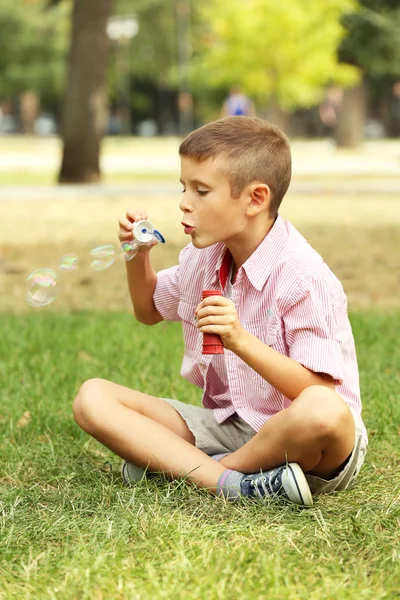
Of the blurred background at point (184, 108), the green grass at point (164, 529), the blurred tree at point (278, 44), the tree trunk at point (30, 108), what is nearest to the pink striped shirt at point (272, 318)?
the green grass at point (164, 529)

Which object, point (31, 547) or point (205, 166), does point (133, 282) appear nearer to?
point (205, 166)

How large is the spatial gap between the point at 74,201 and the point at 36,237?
3.57 metres

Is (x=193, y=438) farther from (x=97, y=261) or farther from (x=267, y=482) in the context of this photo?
(x=97, y=261)

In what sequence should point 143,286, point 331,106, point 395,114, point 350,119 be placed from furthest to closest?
point 395,114 < point 331,106 < point 350,119 < point 143,286

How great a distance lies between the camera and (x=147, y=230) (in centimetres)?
291

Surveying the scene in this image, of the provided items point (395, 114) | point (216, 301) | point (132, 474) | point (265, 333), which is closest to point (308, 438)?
point (265, 333)

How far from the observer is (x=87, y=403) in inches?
118

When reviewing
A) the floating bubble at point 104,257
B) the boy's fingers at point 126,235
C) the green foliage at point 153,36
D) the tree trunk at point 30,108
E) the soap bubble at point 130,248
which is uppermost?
the boy's fingers at point 126,235

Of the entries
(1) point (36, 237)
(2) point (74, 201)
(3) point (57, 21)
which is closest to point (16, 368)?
(1) point (36, 237)

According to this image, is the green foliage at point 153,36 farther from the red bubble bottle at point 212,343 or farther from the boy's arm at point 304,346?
the red bubble bottle at point 212,343

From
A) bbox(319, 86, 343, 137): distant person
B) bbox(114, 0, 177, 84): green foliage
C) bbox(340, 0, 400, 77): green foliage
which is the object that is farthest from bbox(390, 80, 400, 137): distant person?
bbox(340, 0, 400, 77): green foliage

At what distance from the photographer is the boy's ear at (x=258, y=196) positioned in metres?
2.88

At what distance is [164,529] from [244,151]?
3.35 ft

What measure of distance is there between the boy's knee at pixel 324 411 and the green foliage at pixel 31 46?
171 feet
